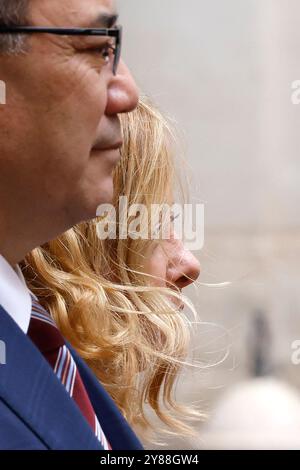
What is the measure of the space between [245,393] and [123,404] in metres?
3.89

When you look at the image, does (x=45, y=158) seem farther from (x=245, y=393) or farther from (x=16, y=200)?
(x=245, y=393)

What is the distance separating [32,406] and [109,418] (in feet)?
1.14


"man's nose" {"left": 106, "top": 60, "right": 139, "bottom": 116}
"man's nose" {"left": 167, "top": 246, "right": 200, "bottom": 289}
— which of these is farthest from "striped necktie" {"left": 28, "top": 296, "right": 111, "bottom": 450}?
"man's nose" {"left": 167, "top": 246, "right": 200, "bottom": 289}

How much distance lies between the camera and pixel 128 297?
7.14 feet

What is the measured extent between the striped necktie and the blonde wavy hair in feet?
1.85

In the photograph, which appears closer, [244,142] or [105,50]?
[105,50]

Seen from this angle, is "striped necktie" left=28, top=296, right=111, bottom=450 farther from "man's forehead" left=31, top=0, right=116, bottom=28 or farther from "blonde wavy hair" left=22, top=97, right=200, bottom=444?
"blonde wavy hair" left=22, top=97, right=200, bottom=444

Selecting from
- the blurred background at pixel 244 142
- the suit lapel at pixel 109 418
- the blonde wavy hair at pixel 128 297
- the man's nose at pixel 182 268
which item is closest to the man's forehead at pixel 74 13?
the suit lapel at pixel 109 418

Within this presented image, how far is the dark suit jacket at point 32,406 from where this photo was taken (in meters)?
1.14

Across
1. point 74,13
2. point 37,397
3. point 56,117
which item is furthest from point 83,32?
point 37,397

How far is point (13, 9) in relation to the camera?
1.32 metres

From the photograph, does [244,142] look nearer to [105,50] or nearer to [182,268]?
[182,268]

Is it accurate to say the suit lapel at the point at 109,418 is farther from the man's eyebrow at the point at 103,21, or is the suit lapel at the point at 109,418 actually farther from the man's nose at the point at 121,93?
the man's eyebrow at the point at 103,21

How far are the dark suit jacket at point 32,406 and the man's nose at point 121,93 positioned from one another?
1.17 feet
